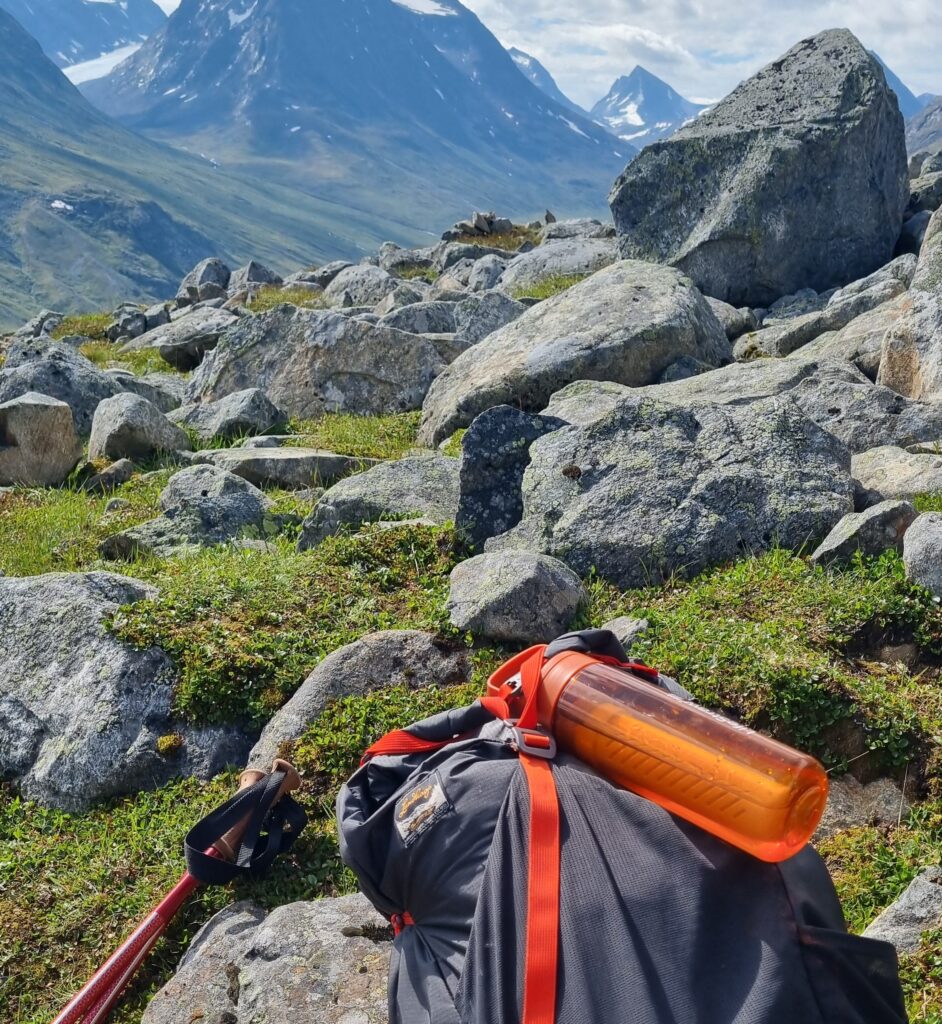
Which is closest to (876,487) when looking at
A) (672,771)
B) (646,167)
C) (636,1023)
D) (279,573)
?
(279,573)

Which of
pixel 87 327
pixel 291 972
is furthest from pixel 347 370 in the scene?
pixel 87 327

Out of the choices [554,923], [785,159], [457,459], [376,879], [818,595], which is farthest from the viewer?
[785,159]

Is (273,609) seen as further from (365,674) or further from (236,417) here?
(236,417)

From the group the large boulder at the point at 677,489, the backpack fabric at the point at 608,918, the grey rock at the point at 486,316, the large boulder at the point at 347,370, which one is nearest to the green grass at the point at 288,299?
the grey rock at the point at 486,316

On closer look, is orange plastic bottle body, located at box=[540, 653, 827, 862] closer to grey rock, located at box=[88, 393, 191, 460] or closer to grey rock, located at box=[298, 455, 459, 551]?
grey rock, located at box=[298, 455, 459, 551]

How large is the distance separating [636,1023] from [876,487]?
7092 mm

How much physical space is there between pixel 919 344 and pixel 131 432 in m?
10.6

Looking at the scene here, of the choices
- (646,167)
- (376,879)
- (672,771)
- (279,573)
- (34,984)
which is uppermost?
(646,167)

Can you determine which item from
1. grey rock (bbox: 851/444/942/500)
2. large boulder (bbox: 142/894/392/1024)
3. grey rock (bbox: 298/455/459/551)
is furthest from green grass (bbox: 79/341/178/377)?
large boulder (bbox: 142/894/392/1024)

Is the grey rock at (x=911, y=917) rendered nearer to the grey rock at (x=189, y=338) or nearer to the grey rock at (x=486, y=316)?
the grey rock at (x=486, y=316)

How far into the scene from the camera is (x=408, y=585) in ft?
30.6

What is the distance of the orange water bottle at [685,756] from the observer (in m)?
3.78

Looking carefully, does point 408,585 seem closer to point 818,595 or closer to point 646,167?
point 818,595

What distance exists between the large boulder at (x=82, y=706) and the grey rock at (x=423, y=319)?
13.4 m
